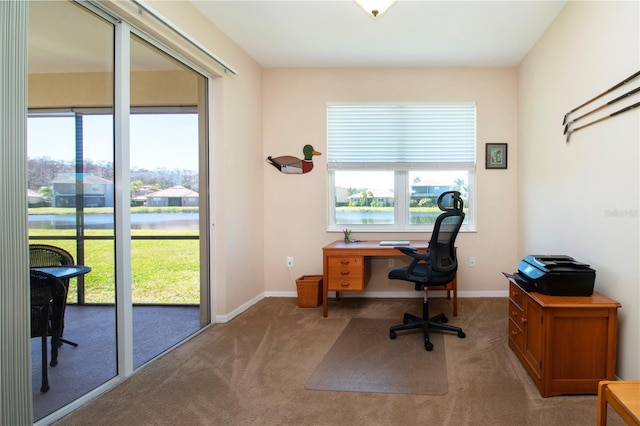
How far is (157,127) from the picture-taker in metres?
2.86

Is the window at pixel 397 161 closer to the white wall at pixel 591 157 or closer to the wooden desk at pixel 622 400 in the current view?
the white wall at pixel 591 157

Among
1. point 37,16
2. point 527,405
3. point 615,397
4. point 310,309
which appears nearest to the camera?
point 615,397

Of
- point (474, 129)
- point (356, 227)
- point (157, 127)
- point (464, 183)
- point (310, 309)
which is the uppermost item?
point (474, 129)

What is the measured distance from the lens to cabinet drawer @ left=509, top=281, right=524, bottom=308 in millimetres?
2346

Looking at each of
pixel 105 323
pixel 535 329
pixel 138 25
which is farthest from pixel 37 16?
pixel 535 329

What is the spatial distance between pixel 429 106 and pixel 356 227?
68.4 inches

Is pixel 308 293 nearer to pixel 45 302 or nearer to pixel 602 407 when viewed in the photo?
pixel 45 302

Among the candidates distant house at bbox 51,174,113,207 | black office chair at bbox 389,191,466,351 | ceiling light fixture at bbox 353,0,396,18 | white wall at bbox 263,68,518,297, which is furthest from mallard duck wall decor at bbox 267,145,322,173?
distant house at bbox 51,174,113,207

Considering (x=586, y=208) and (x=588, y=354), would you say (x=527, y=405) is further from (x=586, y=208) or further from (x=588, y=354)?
(x=586, y=208)

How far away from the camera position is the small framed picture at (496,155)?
13.1ft

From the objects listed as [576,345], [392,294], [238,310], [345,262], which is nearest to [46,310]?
[238,310]

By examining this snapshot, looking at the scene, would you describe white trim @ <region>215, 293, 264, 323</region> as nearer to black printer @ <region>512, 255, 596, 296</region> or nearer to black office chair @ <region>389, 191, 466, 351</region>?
black office chair @ <region>389, 191, 466, 351</region>

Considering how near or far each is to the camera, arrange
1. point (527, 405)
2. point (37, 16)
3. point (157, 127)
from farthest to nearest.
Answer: point (157, 127)
point (527, 405)
point (37, 16)

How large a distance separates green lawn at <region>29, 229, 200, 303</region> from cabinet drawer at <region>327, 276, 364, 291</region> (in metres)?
1.34
